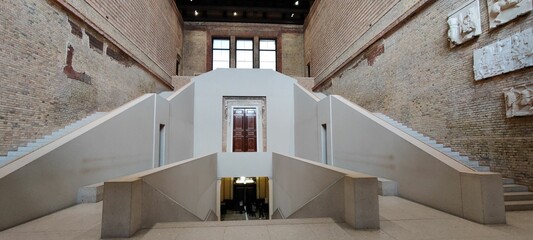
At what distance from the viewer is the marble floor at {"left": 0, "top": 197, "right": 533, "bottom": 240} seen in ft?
8.80

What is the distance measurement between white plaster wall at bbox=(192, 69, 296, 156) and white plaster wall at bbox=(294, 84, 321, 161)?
352 mm

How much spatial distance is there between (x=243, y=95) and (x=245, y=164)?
2.94 metres

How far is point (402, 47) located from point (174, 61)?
1061cm

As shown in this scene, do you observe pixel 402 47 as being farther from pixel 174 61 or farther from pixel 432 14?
pixel 174 61

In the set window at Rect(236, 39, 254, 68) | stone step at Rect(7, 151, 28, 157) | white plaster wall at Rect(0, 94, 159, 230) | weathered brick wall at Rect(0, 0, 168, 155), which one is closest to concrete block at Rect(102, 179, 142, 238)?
white plaster wall at Rect(0, 94, 159, 230)

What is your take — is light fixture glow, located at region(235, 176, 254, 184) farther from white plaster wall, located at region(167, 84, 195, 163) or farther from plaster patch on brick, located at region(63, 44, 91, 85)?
plaster patch on brick, located at region(63, 44, 91, 85)

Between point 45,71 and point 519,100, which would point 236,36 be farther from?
point 519,100

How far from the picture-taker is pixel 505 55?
4461mm

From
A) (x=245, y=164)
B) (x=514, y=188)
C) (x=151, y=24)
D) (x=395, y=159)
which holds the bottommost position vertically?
(x=245, y=164)

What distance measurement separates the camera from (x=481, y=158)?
4859 millimetres

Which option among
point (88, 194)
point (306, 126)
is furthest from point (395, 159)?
point (88, 194)

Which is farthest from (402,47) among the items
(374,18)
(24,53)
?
(24,53)

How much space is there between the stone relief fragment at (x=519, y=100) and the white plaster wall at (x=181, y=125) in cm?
817

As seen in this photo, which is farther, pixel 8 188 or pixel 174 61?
pixel 174 61
